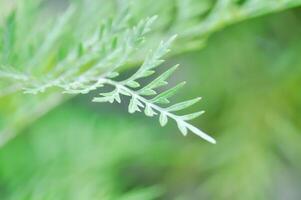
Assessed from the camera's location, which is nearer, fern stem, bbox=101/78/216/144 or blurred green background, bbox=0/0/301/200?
fern stem, bbox=101/78/216/144

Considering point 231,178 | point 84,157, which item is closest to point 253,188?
point 231,178

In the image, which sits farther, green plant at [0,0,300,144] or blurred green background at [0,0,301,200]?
blurred green background at [0,0,301,200]

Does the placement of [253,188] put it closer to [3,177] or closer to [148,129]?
[148,129]

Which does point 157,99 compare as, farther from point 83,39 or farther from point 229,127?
point 229,127

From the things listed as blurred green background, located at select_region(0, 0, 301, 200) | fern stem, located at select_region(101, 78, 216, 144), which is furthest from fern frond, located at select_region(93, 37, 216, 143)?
blurred green background, located at select_region(0, 0, 301, 200)

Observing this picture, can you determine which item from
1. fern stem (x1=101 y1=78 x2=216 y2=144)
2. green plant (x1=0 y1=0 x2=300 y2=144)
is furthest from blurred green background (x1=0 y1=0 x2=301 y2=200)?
fern stem (x1=101 y1=78 x2=216 y2=144)

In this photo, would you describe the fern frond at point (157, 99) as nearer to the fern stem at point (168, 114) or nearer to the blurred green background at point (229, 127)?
the fern stem at point (168, 114)

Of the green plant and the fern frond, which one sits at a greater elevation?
the green plant

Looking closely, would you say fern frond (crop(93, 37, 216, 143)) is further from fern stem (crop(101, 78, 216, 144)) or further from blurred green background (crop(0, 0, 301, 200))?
blurred green background (crop(0, 0, 301, 200))

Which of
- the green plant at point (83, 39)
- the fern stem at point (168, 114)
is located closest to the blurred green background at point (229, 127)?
the green plant at point (83, 39)

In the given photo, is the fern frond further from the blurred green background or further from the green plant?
the blurred green background
